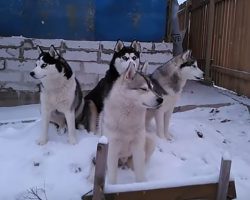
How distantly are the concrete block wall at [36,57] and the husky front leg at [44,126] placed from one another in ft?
8.19

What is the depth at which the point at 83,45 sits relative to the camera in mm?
6477

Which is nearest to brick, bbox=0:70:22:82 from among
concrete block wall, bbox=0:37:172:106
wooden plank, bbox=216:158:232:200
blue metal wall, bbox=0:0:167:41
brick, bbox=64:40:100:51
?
concrete block wall, bbox=0:37:172:106

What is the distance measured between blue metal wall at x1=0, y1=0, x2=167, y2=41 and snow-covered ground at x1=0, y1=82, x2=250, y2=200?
69.8 inches

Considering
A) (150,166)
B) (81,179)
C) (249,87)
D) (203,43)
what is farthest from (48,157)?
(203,43)

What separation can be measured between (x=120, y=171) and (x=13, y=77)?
3.51 m

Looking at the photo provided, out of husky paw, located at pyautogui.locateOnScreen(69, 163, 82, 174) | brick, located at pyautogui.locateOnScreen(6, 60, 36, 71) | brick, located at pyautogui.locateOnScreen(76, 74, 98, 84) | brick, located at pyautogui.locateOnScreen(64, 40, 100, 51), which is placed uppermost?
brick, located at pyautogui.locateOnScreen(64, 40, 100, 51)

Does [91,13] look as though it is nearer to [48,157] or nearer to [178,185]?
[48,157]

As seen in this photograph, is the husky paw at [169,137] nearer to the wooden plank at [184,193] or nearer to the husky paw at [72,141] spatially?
the husky paw at [72,141]

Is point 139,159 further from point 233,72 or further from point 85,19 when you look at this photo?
point 233,72

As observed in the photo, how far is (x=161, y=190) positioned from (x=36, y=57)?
4.74m

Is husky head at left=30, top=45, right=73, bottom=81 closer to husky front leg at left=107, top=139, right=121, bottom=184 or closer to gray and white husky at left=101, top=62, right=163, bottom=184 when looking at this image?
gray and white husky at left=101, top=62, right=163, bottom=184

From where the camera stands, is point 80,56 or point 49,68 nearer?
point 49,68

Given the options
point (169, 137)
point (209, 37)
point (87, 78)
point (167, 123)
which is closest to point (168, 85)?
point (167, 123)

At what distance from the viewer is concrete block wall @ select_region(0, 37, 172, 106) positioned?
21.1 ft
